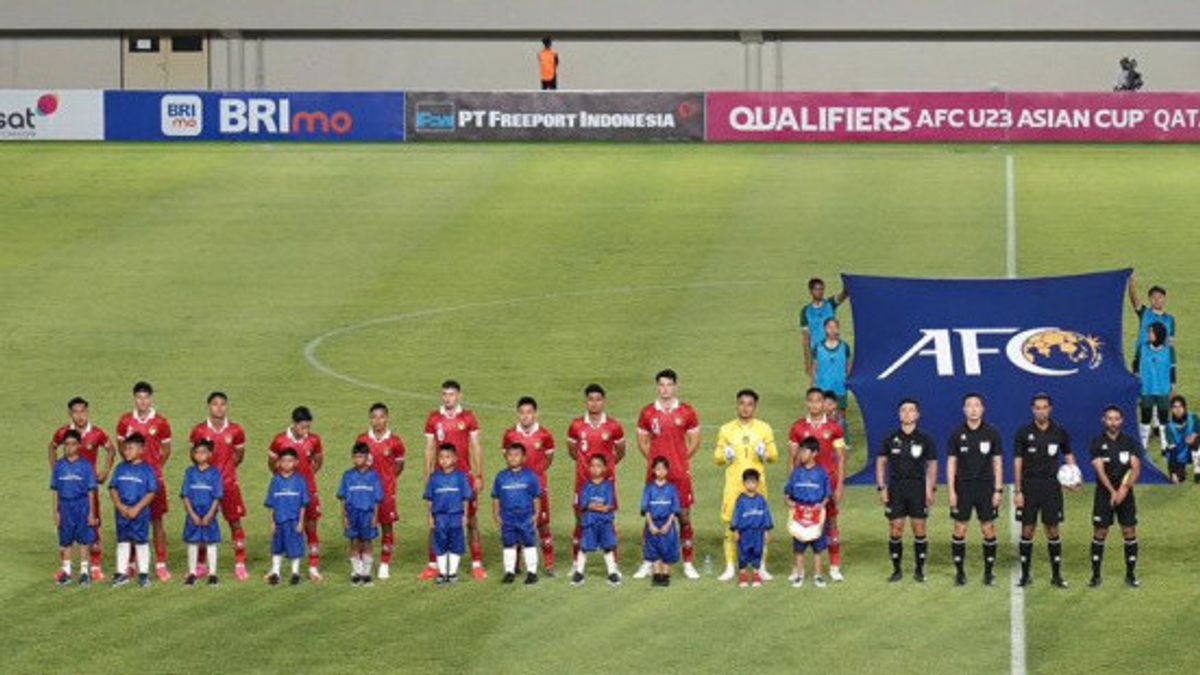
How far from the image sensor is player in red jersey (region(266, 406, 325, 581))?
78.5 feet

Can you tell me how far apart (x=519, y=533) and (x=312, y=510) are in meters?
1.86

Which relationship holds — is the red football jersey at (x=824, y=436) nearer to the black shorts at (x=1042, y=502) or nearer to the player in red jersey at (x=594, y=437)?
the player in red jersey at (x=594, y=437)

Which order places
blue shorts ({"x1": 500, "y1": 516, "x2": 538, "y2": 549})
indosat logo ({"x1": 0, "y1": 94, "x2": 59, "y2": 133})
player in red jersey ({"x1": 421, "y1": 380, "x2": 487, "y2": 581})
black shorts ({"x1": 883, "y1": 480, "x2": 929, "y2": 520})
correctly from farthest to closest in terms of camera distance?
1. indosat logo ({"x1": 0, "y1": 94, "x2": 59, "y2": 133})
2. player in red jersey ({"x1": 421, "y1": 380, "x2": 487, "y2": 581})
3. blue shorts ({"x1": 500, "y1": 516, "x2": 538, "y2": 549})
4. black shorts ({"x1": 883, "y1": 480, "x2": 929, "y2": 520})

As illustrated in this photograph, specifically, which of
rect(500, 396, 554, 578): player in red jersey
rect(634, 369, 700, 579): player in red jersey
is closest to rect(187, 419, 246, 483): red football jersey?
rect(500, 396, 554, 578): player in red jersey

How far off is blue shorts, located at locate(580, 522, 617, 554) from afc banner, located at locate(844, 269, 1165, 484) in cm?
407

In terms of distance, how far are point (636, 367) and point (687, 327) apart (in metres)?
2.67

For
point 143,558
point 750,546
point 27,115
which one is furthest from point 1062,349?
point 27,115

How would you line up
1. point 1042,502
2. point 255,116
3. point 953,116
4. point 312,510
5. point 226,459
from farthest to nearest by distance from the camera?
point 255,116, point 953,116, point 226,459, point 312,510, point 1042,502

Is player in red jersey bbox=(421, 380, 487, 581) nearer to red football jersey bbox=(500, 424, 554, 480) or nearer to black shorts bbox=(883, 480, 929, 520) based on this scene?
red football jersey bbox=(500, 424, 554, 480)

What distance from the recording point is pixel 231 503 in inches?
954

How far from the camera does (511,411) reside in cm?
3141

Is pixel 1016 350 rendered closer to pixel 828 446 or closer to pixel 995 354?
pixel 995 354

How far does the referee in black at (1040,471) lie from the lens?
23266 millimetres

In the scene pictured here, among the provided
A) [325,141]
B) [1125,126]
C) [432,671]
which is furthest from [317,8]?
[432,671]
